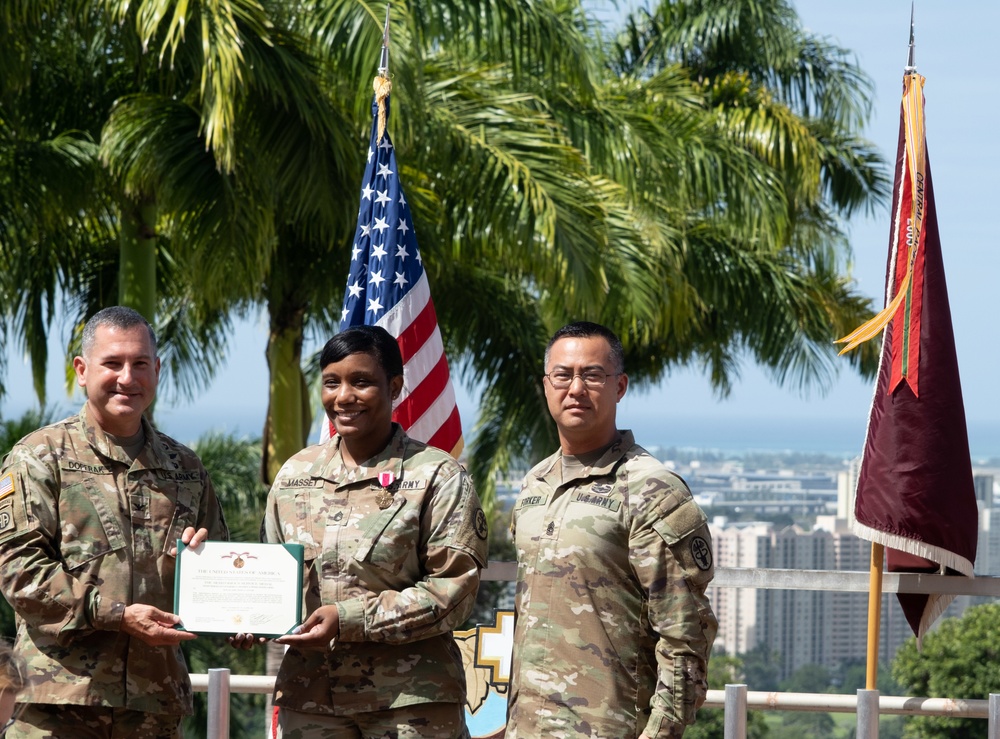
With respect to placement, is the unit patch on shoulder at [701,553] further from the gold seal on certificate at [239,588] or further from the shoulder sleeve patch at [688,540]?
the gold seal on certificate at [239,588]

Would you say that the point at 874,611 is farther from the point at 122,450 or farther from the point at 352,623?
the point at 122,450

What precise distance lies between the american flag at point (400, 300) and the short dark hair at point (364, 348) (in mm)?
2329

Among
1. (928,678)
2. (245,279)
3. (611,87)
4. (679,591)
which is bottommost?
(928,678)

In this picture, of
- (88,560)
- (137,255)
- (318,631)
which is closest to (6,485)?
(88,560)

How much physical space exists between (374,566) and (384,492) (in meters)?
0.19

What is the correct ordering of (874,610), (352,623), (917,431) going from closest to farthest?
(352,623)
(874,610)
(917,431)

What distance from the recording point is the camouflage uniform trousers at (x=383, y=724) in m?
3.32

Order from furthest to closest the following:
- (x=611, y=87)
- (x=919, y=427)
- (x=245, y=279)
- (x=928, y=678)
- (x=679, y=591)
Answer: (x=928, y=678) → (x=611, y=87) → (x=245, y=279) → (x=919, y=427) → (x=679, y=591)

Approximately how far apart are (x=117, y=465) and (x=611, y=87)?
40.4ft

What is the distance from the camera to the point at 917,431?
16.9ft

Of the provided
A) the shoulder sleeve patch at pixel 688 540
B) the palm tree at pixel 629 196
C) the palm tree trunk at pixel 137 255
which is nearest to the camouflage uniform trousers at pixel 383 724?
the shoulder sleeve patch at pixel 688 540

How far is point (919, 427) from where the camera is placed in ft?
16.9

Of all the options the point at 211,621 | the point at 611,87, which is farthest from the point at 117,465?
the point at 611,87

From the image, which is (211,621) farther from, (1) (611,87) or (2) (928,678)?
(2) (928,678)
